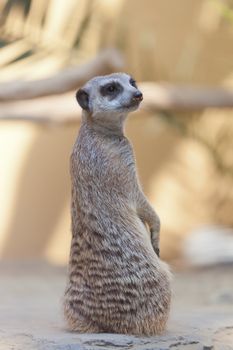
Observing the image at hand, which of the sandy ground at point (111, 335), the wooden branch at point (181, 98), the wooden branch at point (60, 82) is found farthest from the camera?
the wooden branch at point (181, 98)

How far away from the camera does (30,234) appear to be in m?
8.30

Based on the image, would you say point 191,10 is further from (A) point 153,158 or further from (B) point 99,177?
(B) point 99,177

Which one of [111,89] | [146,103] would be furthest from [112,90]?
[146,103]

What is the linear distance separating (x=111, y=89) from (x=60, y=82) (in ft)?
9.19

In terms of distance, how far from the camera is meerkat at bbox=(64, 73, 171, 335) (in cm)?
311

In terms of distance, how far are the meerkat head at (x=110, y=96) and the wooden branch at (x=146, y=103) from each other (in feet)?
8.69

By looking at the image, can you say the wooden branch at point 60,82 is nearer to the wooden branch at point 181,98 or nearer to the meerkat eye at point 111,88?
the wooden branch at point 181,98

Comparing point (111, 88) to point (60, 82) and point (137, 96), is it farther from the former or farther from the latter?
point (60, 82)

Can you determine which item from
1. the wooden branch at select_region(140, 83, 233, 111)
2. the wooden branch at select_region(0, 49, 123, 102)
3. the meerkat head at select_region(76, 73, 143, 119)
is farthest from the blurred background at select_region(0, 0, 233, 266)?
the meerkat head at select_region(76, 73, 143, 119)

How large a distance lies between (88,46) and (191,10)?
1.23 metres

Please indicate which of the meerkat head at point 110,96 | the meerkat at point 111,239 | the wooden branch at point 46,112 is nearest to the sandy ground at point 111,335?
the meerkat at point 111,239

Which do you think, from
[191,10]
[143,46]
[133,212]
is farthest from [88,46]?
[133,212]

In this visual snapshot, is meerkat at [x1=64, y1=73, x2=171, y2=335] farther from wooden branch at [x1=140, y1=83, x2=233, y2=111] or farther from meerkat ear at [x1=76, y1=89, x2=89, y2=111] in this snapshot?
wooden branch at [x1=140, y1=83, x2=233, y2=111]

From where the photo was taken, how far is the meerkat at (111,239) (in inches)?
122
